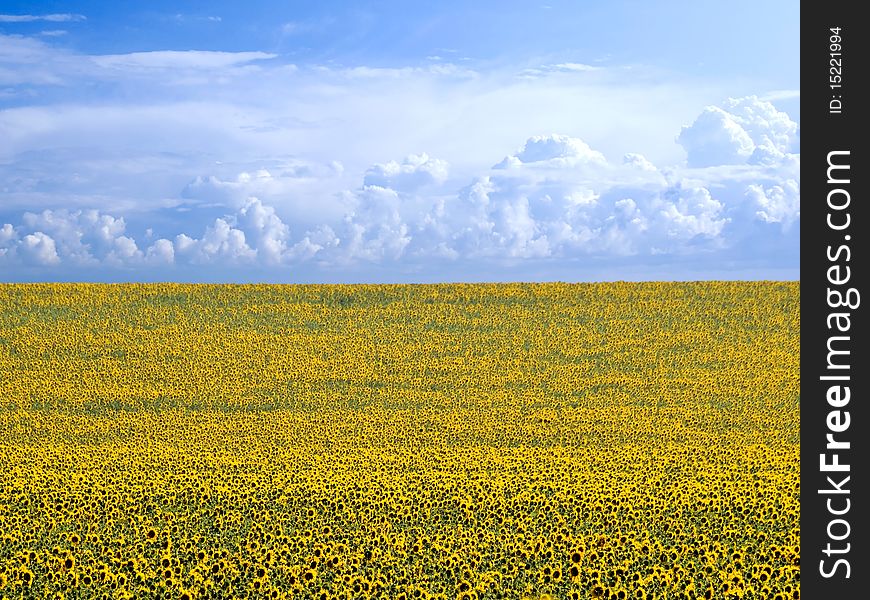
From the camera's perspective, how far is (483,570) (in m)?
10.1

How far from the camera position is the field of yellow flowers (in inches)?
399

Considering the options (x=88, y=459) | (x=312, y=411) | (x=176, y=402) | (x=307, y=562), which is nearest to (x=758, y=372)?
(x=312, y=411)

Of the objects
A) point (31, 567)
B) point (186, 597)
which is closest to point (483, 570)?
point (186, 597)

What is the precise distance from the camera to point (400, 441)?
20.3 m

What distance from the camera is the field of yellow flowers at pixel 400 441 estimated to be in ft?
33.3

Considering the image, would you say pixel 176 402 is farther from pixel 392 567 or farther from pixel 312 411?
pixel 392 567

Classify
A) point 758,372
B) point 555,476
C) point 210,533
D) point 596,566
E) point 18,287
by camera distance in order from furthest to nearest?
point 18,287, point 758,372, point 555,476, point 210,533, point 596,566

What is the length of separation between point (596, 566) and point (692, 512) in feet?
10.3

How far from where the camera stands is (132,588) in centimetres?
952

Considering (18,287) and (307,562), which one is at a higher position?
(18,287)

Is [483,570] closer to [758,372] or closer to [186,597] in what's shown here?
[186,597]

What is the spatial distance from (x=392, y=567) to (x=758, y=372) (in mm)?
21090

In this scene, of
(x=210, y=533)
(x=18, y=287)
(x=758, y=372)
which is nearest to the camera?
(x=210, y=533)

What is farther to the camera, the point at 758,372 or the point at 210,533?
the point at 758,372
